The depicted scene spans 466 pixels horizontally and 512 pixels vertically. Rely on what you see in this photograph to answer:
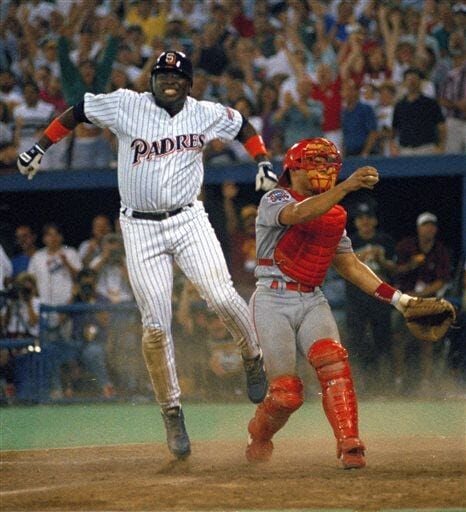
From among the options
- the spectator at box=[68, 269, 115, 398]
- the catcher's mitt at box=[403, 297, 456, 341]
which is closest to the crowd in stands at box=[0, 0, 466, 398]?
the spectator at box=[68, 269, 115, 398]

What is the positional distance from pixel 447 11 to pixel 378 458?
7487 mm

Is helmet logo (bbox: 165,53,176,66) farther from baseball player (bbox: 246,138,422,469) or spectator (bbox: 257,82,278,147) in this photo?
spectator (bbox: 257,82,278,147)

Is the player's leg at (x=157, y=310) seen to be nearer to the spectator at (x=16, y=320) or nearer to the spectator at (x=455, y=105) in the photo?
the spectator at (x=16, y=320)

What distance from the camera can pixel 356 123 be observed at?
41.4 ft

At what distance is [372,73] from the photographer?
42.8 ft

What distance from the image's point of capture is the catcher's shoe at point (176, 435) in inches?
282

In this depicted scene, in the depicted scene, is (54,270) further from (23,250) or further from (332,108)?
(332,108)

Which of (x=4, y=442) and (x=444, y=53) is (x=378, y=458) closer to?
(x=4, y=442)

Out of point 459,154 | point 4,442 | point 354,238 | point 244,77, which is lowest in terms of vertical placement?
point 4,442

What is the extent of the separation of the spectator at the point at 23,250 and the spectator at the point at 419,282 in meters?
3.95

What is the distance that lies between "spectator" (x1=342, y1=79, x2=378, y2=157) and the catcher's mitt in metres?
5.81

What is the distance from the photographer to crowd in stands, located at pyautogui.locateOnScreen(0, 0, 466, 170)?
41.4 feet

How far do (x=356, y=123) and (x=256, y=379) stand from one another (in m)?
5.62

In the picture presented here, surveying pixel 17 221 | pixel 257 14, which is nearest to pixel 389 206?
pixel 257 14
